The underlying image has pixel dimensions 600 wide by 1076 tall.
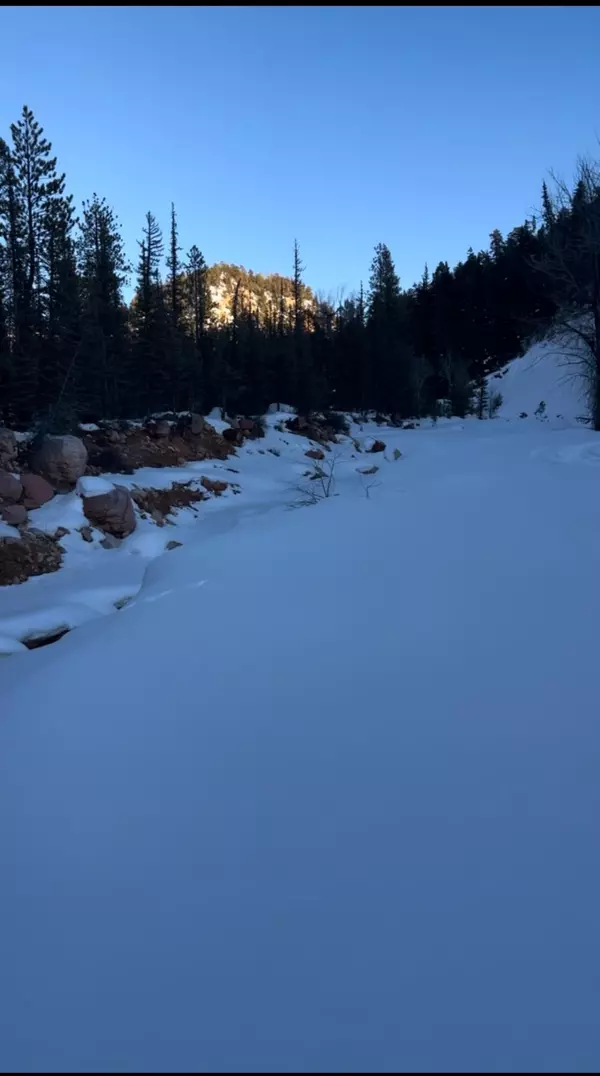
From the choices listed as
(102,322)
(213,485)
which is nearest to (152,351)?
(102,322)

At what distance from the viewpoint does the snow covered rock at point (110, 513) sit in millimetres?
10367

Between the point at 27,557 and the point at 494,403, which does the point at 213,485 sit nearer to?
the point at 27,557

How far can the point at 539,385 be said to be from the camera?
114 ft

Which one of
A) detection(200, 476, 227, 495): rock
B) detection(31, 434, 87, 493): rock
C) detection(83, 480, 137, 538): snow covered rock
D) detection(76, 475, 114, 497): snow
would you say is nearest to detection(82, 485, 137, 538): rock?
detection(83, 480, 137, 538): snow covered rock

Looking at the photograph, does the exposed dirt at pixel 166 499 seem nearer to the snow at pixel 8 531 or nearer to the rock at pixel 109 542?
the rock at pixel 109 542

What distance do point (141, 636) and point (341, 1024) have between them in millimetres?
2836

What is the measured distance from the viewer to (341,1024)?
4.12ft

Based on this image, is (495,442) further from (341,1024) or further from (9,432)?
(341,1024)

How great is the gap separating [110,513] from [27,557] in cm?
204

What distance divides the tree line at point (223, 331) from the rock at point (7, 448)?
711 millimetres

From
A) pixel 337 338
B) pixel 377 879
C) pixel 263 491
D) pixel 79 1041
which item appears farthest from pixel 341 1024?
pixel 337 338

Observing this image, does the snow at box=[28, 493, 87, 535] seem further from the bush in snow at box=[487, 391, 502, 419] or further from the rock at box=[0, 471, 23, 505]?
the bush in snow at box=[487, 391, 502, 419]

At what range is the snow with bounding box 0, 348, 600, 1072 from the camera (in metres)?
1.27

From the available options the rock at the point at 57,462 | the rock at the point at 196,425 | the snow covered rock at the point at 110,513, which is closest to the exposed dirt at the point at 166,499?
the snow covered rock at the point at 110,513
